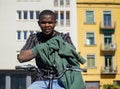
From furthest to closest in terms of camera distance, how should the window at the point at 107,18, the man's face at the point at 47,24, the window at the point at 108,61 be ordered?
1. the window at the point at 108,61
2. the window at the point at 107,18
3. the man's face at the point at 47,24

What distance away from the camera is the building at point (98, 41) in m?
64.7

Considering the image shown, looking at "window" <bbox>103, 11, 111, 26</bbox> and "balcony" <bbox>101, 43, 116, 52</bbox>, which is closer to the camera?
"balcony" <bbox>101, 43, 116, 52</bbox>

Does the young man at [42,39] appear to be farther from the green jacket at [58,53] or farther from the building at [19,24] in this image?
the building at [19,24]

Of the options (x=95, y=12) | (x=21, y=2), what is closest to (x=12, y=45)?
(x=21, y=2)

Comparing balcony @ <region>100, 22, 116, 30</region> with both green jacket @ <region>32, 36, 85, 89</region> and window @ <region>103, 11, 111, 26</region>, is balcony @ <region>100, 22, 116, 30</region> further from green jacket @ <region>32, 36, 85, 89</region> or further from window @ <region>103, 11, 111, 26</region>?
green jacket @ <region>32, 36, 85, 89</region>

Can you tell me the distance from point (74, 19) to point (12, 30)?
7.64m

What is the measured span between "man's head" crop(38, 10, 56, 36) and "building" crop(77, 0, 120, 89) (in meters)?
59.9

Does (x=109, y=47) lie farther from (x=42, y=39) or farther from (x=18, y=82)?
(x=42, y=39)

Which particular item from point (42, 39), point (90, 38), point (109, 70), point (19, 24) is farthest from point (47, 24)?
point (90, 38)

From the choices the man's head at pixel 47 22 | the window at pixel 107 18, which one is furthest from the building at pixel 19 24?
the man's head at pixel 47 22

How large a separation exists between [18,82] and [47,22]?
6070cm

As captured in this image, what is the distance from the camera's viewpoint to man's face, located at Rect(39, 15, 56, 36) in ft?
14.9

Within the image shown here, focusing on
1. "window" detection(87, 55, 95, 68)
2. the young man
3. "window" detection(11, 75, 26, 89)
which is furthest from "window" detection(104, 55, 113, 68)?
the young man

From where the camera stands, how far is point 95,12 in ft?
216
